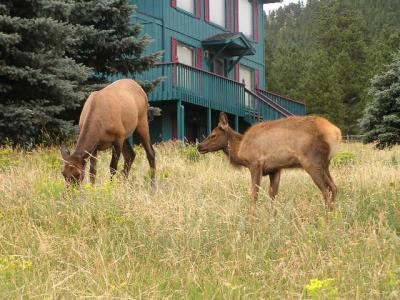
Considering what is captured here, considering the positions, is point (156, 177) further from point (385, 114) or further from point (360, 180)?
point (385, 114)

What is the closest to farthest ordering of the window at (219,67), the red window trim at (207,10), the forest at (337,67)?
the red window trim at (207,10) → the window at (219,67) → the forest at (337,67)

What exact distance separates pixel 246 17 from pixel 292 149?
22.6 metres

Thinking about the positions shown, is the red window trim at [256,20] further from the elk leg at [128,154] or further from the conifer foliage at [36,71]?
the elk leg at [128,154]

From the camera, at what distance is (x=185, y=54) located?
26109 millimetres

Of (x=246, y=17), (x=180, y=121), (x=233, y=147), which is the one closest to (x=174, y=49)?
(x=180, y=121)

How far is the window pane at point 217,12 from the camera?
1100 inches

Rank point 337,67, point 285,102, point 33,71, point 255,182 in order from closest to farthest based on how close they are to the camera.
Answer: point 255,182
point 33,71
point 285,102
point 337,67

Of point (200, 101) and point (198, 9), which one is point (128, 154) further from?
point (198, 9)

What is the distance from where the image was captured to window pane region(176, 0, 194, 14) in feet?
83.8

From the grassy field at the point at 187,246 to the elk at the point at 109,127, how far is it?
49cm

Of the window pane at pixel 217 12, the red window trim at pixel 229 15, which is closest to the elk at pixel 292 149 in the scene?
the window pane at pixel 217 12

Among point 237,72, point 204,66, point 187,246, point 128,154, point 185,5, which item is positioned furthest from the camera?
point 237,72

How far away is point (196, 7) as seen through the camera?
86.9 feet

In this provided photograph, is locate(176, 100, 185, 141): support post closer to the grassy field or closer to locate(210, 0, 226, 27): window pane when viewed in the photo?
locate(210, 0, 226, 27): window pane
